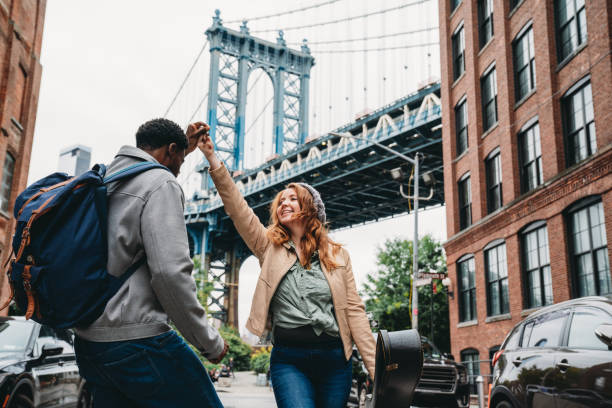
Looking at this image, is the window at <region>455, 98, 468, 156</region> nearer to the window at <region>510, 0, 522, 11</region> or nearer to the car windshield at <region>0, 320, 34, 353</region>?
the window at <region>510, 0, 522, 11</region>

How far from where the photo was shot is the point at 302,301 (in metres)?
3.35

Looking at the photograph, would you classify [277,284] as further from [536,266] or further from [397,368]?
[536,266]

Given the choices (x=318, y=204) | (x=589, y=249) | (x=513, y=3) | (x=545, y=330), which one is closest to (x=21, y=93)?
(x=513, y=3)

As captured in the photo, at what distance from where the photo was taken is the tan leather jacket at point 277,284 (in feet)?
11.0

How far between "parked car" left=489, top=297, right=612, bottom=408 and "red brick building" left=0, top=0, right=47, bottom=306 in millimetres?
16351

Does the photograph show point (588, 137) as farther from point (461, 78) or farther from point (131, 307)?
point (131, 307)

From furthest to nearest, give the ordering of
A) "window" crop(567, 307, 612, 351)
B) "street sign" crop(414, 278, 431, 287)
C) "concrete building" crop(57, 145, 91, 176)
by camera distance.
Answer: "concrete building" crop(57, 145, 91, 176) < "street sign" crop(414, 278, 431, 287) < "window" crop(567, 307, 612, 351)

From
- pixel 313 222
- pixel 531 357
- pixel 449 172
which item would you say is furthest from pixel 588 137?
pixel 313 222

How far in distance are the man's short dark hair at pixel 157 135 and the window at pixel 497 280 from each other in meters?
19.2

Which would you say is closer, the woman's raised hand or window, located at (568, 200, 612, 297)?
the woman's raised hand

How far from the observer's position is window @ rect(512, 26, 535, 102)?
20.1m

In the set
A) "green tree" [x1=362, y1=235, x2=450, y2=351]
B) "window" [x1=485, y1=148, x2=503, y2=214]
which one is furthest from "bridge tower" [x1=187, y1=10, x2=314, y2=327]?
"window" [x1=485, y1=148, x2=503, y2=214]

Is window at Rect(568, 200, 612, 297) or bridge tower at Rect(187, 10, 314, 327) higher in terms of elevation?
bridge tower at Rect(187, 10, 314, 327)

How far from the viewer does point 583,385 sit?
204 inches
